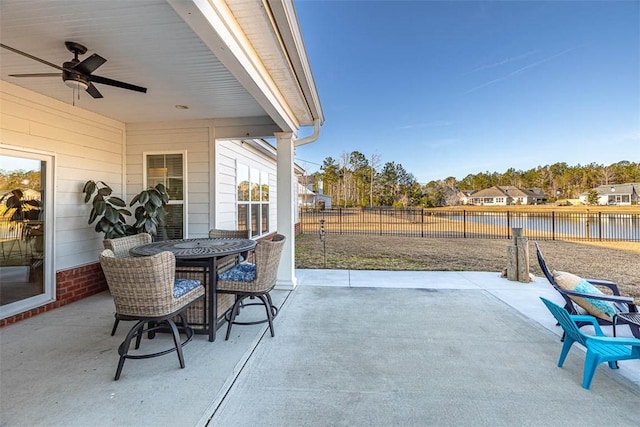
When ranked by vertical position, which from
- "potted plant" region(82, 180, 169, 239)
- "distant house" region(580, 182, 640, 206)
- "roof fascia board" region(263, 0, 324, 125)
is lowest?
"potted plant" region(82, 180, 169, 239)

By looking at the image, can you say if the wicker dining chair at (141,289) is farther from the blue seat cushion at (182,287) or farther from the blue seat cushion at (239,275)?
the blue seat cushion at (239,275)

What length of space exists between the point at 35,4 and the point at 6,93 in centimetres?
206

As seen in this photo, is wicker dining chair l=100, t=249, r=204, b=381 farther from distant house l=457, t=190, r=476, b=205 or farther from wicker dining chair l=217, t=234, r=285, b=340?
distant house l=457, t=190, r=476, b=205

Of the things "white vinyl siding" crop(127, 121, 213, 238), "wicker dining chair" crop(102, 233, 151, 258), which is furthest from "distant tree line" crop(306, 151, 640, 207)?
"wicker dining chair" crop(102, 233, 151, 258)

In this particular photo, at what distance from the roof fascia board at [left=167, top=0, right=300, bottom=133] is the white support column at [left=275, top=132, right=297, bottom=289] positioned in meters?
1.34

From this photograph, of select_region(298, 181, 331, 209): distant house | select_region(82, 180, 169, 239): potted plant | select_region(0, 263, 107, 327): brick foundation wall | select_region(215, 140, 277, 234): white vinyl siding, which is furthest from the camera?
select_region(298, 181, 331, 209): distant house

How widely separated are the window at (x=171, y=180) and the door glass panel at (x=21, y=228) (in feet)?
4.83

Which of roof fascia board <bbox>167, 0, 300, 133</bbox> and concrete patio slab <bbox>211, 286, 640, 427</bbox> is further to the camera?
concrete patio slab <bbox>211, 286, 640, 427</bbox>

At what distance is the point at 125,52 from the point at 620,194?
41452 millimetres

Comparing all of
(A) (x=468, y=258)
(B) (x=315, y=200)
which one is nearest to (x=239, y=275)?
(A) (x=468, y=258)

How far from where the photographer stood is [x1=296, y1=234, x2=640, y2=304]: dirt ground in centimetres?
579

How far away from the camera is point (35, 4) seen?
1.94 m

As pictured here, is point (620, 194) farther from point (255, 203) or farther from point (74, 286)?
point (74, 286)

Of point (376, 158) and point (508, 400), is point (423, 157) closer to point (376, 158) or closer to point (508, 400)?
point (376, 158)
